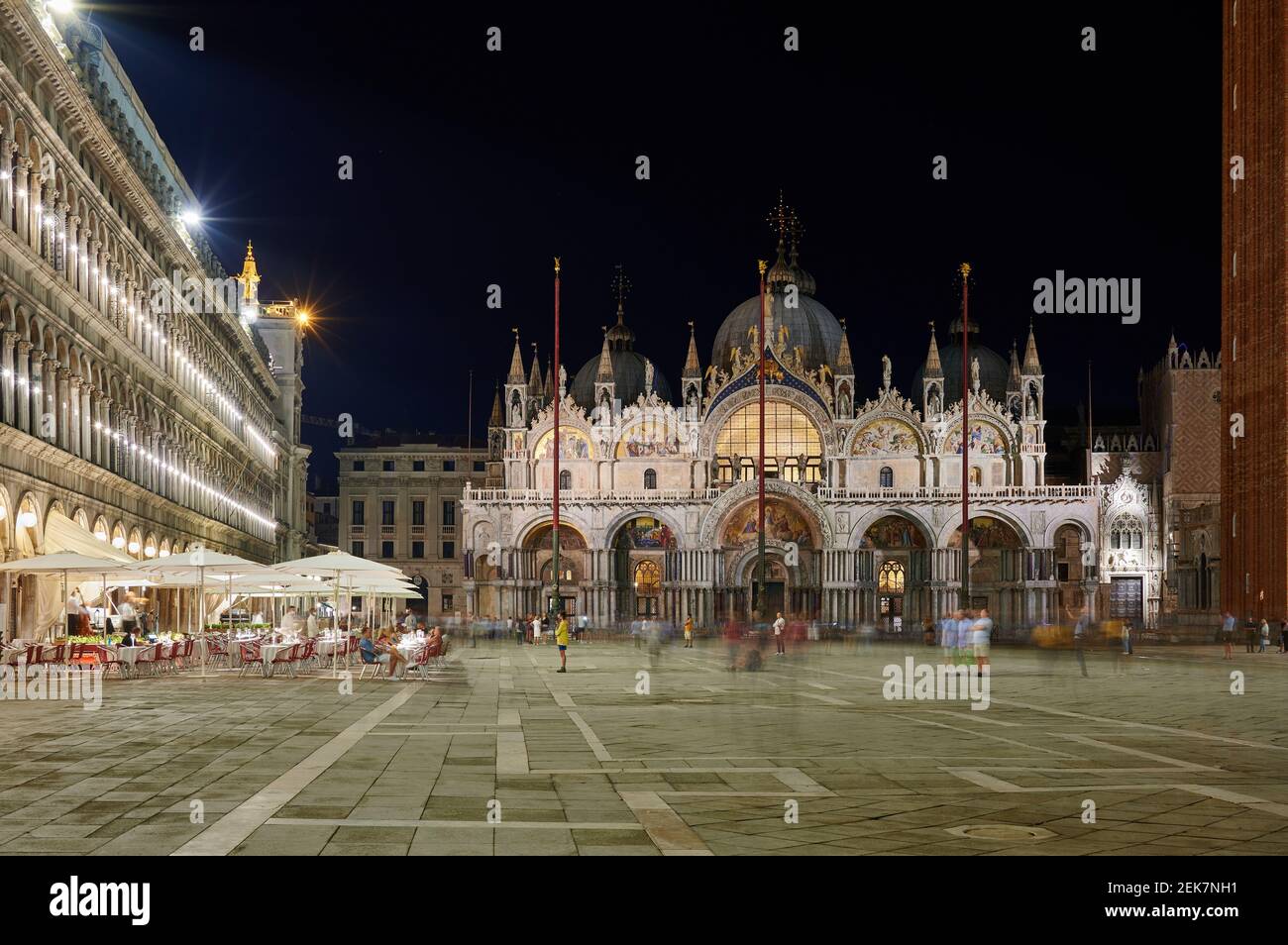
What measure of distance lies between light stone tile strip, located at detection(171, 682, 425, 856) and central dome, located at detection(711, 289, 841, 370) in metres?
86.3

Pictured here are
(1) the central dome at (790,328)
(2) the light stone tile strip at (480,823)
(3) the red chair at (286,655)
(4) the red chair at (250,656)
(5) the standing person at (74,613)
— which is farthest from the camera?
(1) the central dome at (790,328)

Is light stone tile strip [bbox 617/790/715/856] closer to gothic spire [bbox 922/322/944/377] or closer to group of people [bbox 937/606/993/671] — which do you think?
group of people [bbox 937/606/993/671]

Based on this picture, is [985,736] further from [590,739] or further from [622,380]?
[622,380]

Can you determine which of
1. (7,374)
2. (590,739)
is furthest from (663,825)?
(7,374)

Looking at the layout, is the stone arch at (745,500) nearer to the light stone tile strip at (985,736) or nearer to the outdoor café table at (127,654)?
the outdoor café table at (127,654)

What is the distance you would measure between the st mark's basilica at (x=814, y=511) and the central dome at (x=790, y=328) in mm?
4088

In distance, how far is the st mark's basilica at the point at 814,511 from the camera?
9112cm

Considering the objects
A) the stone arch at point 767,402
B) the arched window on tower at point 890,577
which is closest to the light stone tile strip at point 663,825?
the arched window on tower at point 890,577

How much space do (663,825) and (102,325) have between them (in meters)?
36.5

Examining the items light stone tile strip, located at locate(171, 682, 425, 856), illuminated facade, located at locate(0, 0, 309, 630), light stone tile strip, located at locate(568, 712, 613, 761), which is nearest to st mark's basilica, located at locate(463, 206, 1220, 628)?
illuminated facade, located at locate(0, 0, 309, 630)

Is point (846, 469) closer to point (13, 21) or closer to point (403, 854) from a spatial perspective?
point (13, 21)

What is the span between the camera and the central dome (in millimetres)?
103312

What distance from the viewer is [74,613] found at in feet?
116
